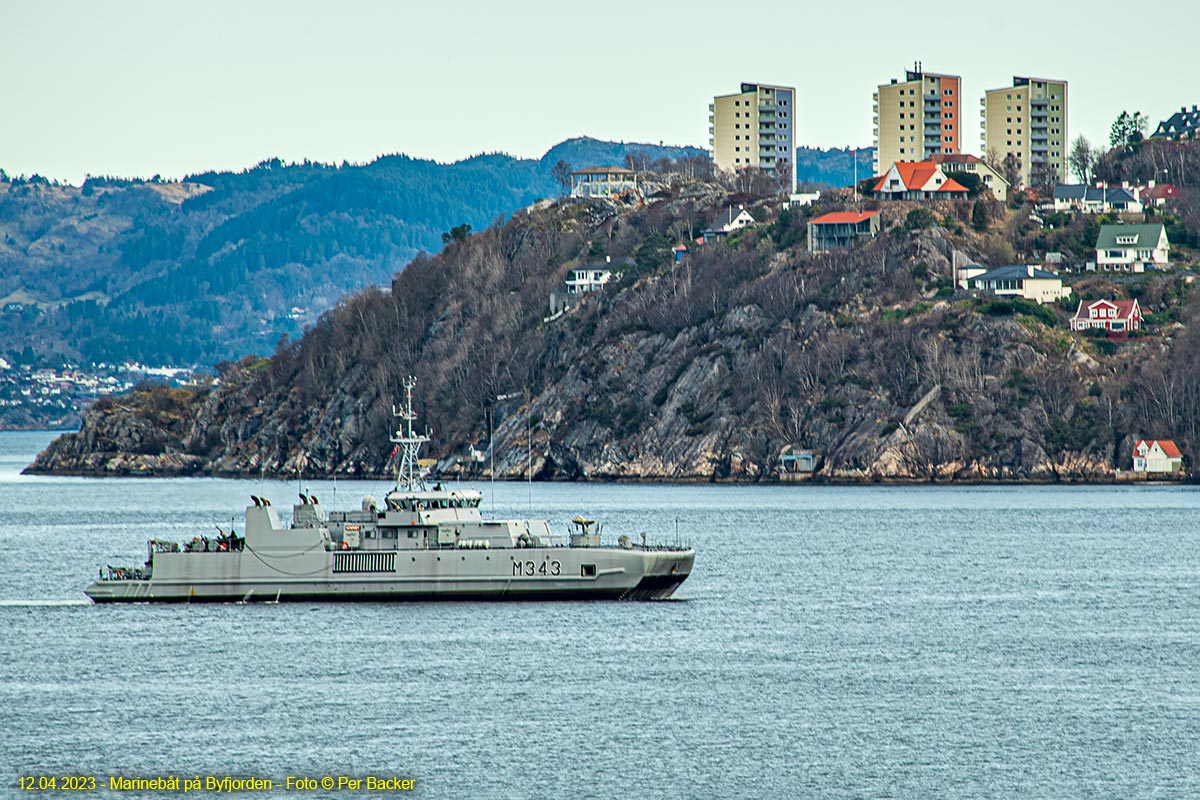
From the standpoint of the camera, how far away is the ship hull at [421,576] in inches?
2869

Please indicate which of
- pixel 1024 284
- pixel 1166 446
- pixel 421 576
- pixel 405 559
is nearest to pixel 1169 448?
pixel 1166 446

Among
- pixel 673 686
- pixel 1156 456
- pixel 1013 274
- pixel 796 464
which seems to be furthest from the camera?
pixel 1013 274

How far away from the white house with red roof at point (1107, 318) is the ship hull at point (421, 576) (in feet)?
392

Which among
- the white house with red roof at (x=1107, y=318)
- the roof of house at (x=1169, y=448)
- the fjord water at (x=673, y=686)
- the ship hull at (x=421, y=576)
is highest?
the white house with red roof at (x=1107, y=318)

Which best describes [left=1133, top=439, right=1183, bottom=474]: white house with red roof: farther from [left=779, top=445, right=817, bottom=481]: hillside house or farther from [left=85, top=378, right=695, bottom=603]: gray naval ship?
[left=85, top=378, right=695, bottom=603]: gray naval ship

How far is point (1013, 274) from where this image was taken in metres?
190

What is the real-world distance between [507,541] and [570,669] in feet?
37.3

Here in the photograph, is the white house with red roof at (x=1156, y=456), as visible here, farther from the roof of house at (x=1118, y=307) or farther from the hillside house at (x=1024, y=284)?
the hillside house at (x=1024, y=284)

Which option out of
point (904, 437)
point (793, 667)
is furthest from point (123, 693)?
point (904, 437)

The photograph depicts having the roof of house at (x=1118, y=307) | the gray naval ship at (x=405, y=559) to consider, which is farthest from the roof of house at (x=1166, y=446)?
the gray naval ship at (x=405, y=559)

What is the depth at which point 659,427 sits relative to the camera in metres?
191

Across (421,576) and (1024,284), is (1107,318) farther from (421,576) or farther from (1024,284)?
(421,576)

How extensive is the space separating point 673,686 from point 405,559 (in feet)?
53.0

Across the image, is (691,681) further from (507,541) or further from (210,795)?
(210,795)
